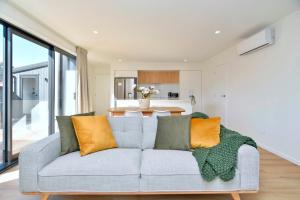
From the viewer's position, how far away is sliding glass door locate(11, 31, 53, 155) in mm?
3039

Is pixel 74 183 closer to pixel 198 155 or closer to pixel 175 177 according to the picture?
pixel 175 177

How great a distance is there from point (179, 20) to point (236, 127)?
10.2ft

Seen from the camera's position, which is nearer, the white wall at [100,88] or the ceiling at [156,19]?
the ceiling at [156,19]

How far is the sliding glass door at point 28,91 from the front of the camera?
3039mm

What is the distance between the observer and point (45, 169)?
1.65 m

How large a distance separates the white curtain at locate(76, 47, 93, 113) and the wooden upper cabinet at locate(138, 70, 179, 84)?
2.64 m

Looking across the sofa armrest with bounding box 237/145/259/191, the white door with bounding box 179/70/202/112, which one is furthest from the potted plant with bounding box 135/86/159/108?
the white door with bounding box 179/70/202/112

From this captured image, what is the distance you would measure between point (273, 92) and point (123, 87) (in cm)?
505

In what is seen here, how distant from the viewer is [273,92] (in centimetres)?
349

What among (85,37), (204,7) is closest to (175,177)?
(204,7)

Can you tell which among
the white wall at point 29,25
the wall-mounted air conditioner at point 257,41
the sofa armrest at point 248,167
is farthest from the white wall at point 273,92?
the white wall at point 29,25

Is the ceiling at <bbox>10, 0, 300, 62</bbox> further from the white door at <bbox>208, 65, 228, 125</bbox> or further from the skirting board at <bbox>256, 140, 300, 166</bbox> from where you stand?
the skirting board at <bbox>256, 140, 300, 166</bbox>

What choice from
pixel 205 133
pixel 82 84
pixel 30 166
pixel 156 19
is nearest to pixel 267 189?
pixel 205 133

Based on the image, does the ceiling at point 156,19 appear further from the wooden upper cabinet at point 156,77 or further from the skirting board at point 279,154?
the wooden upper cabinet at point 156,77
